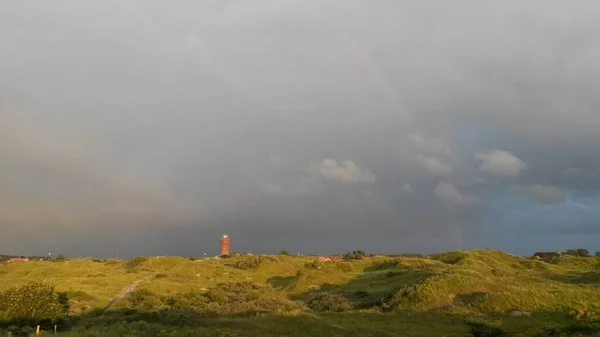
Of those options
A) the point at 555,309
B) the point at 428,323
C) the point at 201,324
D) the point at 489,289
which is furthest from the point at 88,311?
the point at 555,309

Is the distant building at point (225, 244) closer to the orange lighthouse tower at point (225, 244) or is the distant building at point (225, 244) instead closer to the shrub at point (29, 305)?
the orange lighthouse tower at point (225, 244)

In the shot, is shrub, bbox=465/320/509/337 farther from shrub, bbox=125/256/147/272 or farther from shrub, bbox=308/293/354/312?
shrub, bbox=125/256/147/272

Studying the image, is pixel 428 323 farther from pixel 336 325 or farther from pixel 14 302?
pixel 14 302

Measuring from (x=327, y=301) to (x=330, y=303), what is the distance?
100 centimetres

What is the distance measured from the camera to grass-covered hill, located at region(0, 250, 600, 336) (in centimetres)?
3503

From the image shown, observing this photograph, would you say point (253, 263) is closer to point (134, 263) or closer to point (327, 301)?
point (134, 263)

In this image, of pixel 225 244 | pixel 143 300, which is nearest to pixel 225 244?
pixel 225 244

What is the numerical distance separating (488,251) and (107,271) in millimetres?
74378

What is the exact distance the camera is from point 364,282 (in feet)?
236

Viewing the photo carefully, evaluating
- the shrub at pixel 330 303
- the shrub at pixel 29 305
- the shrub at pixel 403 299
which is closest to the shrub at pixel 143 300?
the shrub at pixel 29 305

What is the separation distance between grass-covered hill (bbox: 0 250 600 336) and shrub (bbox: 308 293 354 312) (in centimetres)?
11

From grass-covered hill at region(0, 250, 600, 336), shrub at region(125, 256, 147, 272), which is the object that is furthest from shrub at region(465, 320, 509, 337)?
shrub at region(125, 256, 147, 272)

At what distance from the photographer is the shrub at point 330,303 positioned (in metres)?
51.8

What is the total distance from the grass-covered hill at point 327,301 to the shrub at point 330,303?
113 millimetres
